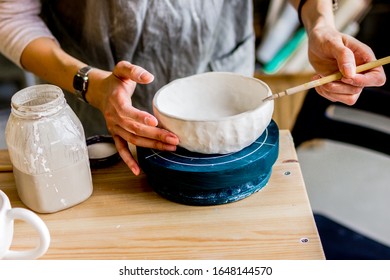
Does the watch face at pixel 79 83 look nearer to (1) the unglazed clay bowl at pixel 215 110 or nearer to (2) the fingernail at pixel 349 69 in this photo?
(1) the unglazed clay bowl at pixel 215 110

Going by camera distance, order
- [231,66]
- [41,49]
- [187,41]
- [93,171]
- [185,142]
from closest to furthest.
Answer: [185,142] < [93,171] < [41,49] < [187,41] < [231,66]

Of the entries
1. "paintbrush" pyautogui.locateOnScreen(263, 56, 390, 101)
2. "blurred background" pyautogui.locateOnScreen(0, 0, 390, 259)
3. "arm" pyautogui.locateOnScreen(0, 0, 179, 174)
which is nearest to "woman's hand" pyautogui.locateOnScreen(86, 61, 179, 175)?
"arm" pyautogui.locateOnScreen(0, 0, 179, 174)

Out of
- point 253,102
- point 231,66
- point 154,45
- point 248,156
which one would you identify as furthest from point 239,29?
point 248,156

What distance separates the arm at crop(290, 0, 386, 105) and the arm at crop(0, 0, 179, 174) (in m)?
0.28

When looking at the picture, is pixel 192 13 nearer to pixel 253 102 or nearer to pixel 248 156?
pixel 253 102

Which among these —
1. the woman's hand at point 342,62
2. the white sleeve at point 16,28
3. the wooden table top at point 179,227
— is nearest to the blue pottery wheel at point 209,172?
the wooden table top at point 179,227

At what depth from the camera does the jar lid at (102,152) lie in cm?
98

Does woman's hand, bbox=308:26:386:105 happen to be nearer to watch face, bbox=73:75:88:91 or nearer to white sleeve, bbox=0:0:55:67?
watch face, bbox=73:75:88:91

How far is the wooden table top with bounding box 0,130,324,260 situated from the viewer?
776 mm

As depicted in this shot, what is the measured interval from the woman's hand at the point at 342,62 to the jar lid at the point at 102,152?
376 mm

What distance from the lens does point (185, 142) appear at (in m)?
0.86

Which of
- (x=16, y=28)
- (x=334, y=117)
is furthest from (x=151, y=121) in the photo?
(x=334, y=117)

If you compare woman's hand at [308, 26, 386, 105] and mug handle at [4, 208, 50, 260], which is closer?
mug handle at [4, 208, 50, 260]

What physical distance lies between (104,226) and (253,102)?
318 millimetres
